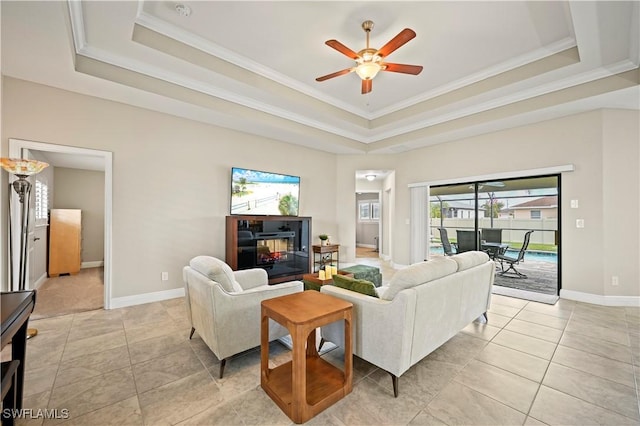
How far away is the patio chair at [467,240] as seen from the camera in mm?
5266

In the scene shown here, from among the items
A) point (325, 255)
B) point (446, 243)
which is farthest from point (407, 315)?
point (446, 243)

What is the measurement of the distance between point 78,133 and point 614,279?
7452 millimetres

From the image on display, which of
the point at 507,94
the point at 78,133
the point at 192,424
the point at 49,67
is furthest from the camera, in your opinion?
the point at 507,94

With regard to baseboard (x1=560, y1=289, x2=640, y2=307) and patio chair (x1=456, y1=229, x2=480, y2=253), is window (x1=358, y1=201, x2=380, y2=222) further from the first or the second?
baseboard (x1=560, y1=289, x2=640, y2=307)

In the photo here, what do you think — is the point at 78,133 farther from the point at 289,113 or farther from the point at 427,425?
the point at 427,425

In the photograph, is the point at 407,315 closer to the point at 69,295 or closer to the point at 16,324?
the point at 16,324

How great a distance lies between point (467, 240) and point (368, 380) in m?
4.35

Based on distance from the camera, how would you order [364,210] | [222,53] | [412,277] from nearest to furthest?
[412,277] < [222,53] < [364,210]

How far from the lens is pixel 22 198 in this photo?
2760 mm

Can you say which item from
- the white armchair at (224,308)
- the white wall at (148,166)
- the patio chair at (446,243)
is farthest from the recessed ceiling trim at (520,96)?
the white armchair at (224,308)

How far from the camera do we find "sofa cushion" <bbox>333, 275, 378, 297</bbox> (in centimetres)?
213

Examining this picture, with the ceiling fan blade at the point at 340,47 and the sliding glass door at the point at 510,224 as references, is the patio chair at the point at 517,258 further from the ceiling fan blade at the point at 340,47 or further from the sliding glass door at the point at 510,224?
the ceiling fan blade at the point at 340,47

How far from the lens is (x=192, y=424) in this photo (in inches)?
62.6

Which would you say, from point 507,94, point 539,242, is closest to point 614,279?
point 539,242
